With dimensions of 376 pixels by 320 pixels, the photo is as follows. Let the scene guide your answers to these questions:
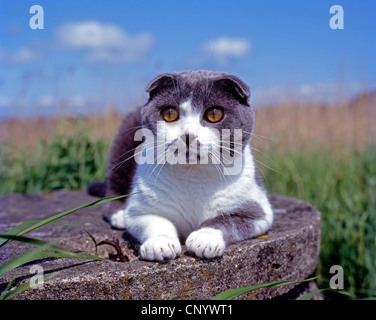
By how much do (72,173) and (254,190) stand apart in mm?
1896

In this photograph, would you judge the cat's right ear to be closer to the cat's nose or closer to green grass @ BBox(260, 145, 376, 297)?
the cat's nose

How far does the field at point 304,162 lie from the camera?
2.45 m

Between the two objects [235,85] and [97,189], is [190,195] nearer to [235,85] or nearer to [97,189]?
[235,85]

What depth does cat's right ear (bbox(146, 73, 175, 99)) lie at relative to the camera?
1432 millimetres

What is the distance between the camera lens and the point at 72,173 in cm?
308

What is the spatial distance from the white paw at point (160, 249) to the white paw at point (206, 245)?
0.18 ft

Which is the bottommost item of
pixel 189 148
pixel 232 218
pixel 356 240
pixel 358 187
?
pixel 356 240

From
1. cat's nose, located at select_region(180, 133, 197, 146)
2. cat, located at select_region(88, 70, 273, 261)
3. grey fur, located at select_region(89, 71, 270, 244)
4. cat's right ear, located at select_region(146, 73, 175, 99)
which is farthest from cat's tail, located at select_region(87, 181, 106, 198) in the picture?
cat's nose, located at select_region(180, 133, 197, 146)

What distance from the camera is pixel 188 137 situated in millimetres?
1311

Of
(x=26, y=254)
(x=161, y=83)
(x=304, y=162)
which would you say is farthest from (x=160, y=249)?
(x=304, y=162)

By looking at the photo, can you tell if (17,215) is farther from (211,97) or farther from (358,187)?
(358,187)
